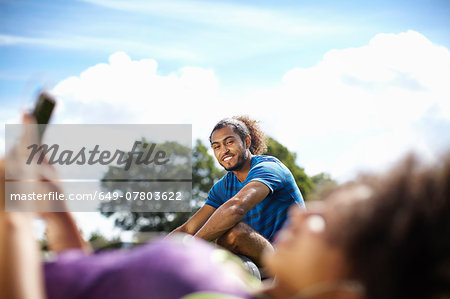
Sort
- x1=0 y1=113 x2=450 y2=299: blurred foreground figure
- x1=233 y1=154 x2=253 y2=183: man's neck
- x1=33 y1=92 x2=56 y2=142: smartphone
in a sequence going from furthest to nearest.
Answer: x1=233 y1=154 x2=253 y2=183: man's neck, x1=33 y1=92 x2=56 y2=142: smartphone, x1=0 y1=113 x2=450 y2=299: blurred foreground figure

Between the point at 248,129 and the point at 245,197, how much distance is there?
2195 millimetres

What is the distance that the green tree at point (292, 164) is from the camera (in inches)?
1237

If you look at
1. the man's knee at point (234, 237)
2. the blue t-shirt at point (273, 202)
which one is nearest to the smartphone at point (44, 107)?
the man's knee at point (234, 237)

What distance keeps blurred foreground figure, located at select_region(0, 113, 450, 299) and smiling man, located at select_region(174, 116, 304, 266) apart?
2.24 metres

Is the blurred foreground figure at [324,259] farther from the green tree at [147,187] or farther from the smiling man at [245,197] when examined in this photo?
the green tree at [147,187]

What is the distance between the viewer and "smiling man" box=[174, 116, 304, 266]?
377 cm

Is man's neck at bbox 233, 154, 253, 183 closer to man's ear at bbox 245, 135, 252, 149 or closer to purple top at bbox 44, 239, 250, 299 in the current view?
man's ear at bbox 245, 135, 252, 149

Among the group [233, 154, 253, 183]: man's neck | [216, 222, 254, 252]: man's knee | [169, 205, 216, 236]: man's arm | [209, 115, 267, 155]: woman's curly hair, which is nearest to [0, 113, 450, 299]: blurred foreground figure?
[216, 222, 254, 252]: man's knee

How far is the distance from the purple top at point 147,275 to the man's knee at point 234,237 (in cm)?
226

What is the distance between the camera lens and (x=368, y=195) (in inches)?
54.3

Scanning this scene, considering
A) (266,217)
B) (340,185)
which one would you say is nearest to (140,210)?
(266,217)

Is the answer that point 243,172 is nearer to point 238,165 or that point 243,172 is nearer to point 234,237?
point 238,165

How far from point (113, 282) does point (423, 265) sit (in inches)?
34.4

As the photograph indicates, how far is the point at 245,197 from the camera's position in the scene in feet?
13.0
